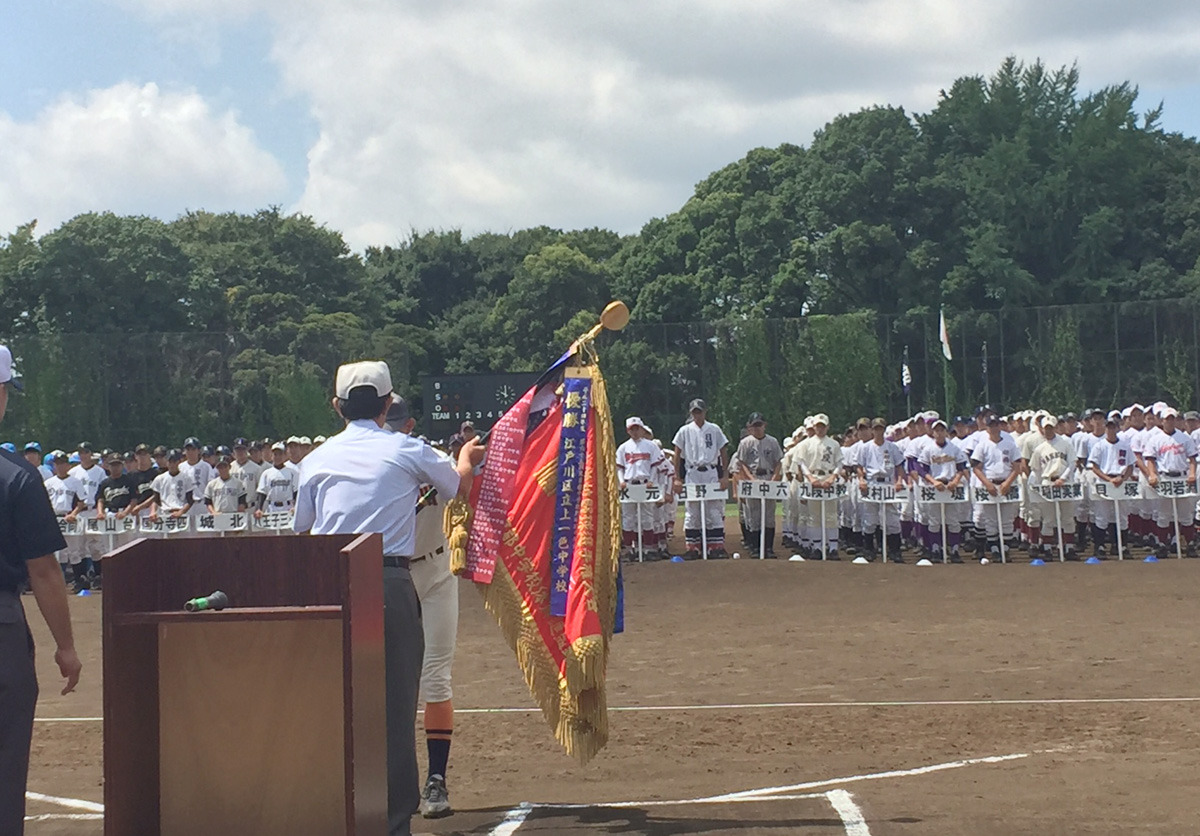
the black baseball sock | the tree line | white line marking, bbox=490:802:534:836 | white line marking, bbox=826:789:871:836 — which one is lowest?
white line marking, bbox=490:802:534:836

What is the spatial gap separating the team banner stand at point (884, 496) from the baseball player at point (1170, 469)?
3.60 metres

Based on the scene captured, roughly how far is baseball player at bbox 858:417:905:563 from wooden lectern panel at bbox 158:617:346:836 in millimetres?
18082

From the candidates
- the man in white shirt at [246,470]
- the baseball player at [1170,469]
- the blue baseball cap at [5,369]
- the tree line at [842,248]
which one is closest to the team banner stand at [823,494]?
the baseball player at [1170,469]

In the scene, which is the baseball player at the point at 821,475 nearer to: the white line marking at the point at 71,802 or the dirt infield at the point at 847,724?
the dirt infield at the point at 847,724

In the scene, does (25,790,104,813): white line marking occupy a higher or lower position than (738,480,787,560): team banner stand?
lower

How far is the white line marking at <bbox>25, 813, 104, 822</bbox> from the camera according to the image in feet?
26.2

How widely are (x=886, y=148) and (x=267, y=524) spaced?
3752cm

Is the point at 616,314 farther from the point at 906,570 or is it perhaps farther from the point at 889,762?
the point at 906,570

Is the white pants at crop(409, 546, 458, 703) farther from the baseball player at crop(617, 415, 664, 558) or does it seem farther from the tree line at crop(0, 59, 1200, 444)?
the tree line at crop(0, 59, 1200, 444)

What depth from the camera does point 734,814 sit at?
24.7ft

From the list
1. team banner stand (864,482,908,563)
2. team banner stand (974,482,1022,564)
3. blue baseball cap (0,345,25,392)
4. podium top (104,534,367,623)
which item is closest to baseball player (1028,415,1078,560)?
team banner stand (974,482,1022,564)

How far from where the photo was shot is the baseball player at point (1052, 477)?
→ 22234 mm

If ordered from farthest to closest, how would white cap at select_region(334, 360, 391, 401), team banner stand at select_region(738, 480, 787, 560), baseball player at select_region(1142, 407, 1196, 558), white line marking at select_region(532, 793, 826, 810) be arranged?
team banner stand at select_region(738, 480, 787, 560)
baseball player at select_region(1142, 407, 1196, 558)
white line marking at select_region(532, 793, 826, 810)
white cap at select_region(334, 360, 391, 401)

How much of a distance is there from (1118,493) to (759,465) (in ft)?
17.5
